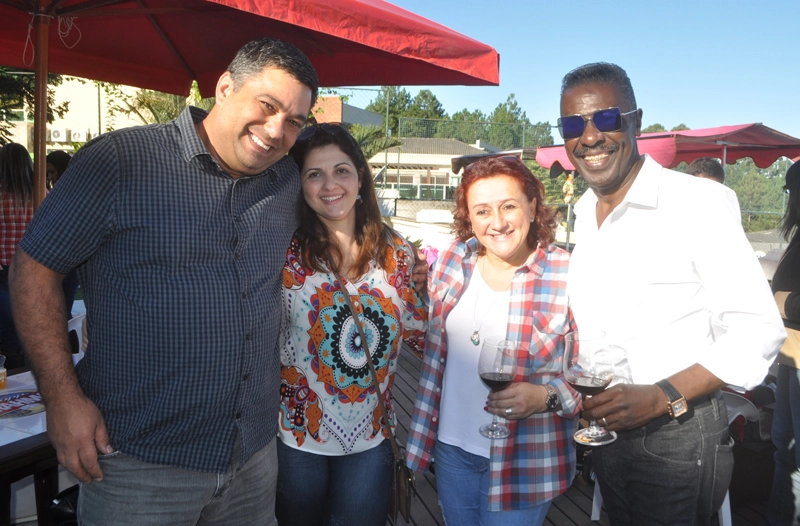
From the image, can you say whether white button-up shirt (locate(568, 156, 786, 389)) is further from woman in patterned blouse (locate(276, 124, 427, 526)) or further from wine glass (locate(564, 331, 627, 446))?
woman in patterned blouse (locate(276, 124, 427, 526))

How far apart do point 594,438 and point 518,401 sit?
254 mm

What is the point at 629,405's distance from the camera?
64.6 inches

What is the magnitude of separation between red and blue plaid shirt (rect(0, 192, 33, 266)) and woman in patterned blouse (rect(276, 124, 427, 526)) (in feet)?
13.7

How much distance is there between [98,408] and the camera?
5.84 feet

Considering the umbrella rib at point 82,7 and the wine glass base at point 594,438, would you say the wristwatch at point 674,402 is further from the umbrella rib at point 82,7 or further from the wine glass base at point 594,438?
the umbrella rib at point 82,7

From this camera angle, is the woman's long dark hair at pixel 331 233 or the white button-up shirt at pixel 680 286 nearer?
the white button-up shirt at pixel 680 286

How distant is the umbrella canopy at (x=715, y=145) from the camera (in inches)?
382

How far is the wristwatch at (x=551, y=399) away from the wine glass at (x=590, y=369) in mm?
91

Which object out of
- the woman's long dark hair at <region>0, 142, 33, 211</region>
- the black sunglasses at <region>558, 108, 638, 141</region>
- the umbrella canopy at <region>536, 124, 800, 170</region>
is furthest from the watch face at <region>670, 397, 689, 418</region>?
the umbrella canopy at <region>536, 124, 800, 170</region>

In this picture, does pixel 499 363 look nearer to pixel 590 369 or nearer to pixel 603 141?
pixel 590 369

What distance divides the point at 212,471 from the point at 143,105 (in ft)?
46.7

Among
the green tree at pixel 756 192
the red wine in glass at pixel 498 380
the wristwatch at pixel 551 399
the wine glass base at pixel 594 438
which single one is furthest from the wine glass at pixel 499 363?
the green tree at pixel 756 192

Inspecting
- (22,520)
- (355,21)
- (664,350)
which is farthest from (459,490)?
(22,520)

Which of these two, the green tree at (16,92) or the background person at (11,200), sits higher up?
the green tree at (16,92)
